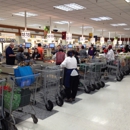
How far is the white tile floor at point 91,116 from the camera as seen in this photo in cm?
344

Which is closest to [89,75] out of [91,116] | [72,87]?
[72,87]

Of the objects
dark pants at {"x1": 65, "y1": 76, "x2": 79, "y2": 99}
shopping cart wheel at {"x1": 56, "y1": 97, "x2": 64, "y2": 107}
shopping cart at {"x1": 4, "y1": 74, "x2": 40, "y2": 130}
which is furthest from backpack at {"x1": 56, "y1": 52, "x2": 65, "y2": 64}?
shopping cart at {"x1": 4, "y1": 74, "x2": 40, "y2": 130}

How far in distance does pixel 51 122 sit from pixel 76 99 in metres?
1.72

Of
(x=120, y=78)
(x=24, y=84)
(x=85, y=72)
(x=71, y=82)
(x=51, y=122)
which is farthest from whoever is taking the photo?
(x=120, y=78)

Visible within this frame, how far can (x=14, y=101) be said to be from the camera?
3.01 m

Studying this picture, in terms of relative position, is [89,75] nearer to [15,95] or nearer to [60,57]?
[60,57]

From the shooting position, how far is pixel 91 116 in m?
3.96

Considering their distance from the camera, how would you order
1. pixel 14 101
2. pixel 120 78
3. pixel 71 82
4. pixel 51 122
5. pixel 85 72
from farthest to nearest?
pixel 120 78
pixel 85 72
pixel 71 82
pixel 51 122
pixel 14 101

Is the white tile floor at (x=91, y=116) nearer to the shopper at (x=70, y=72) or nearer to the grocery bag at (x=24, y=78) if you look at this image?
the shopper at (x=70, y=72)

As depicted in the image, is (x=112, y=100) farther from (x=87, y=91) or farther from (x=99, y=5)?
(x=99, y=5)

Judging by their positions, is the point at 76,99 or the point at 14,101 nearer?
the point at 14,101

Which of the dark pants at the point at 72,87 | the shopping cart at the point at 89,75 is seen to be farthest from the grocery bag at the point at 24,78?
the shopping cart at the point at 89,75

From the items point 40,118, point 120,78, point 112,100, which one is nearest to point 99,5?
point 120,78

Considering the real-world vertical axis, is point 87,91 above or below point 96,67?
below
